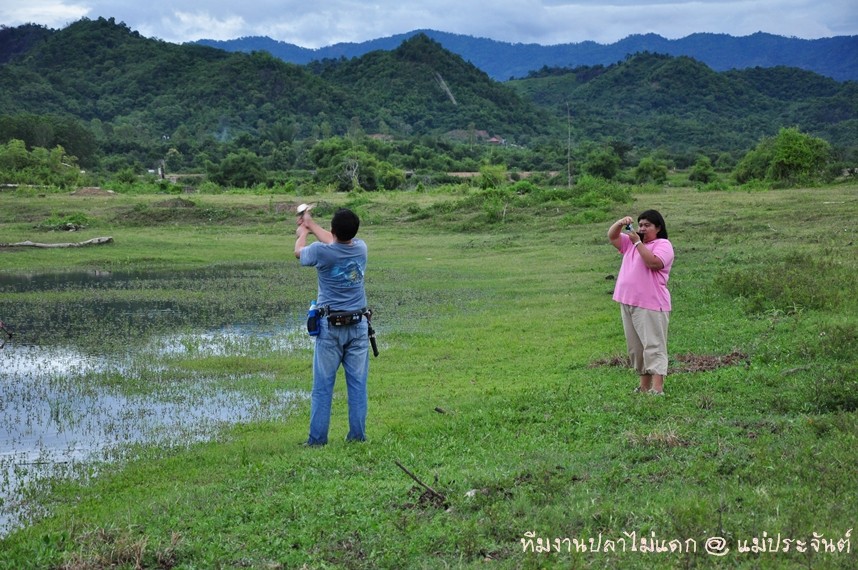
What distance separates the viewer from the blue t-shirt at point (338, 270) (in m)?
8.36

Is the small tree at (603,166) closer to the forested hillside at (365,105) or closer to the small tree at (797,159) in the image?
the small tree at (797,159)

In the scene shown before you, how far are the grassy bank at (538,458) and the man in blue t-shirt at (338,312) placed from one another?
14.6 inches

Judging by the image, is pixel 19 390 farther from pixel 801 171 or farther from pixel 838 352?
pixel 801 171

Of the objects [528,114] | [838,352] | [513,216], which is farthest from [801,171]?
[528,114]

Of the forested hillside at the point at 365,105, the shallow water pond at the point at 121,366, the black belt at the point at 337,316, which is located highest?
the forested hillside at the point at 365,105

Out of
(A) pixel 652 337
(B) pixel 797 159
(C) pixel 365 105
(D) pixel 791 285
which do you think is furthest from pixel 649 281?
(C) pixel 365 105

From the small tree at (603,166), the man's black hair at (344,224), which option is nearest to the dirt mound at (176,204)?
the small tree at (603,166)

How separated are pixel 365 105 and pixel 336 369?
123 meters

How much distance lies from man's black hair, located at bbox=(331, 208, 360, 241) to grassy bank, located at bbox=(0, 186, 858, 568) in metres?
1.86

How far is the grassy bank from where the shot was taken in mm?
5605

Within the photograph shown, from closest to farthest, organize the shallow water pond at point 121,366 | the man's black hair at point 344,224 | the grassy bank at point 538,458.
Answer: the grassy bank at point 538,458, the man's black hair at point 344,224, the shallow water pond at point 121,366

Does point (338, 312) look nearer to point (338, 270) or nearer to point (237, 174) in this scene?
point (338, 270)

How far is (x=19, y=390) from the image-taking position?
13000 millimetres

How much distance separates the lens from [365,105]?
422ft
